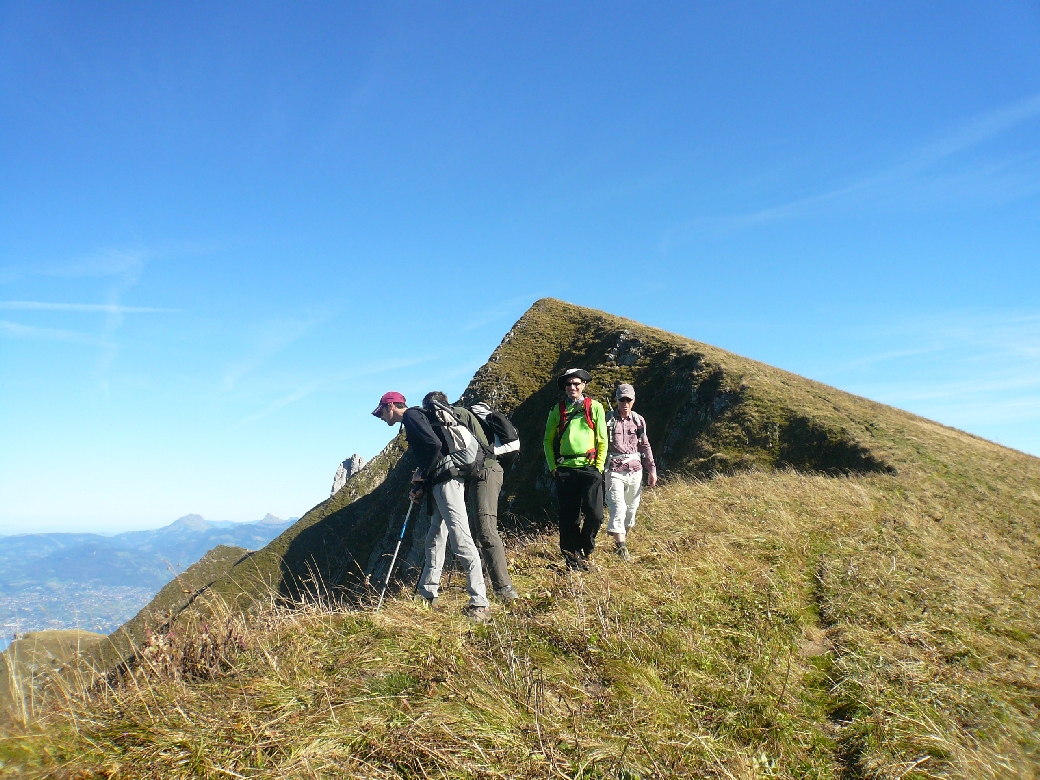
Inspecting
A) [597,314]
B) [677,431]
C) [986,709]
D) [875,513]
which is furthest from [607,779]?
[597,314]

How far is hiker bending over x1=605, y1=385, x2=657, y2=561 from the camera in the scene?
8.62 m

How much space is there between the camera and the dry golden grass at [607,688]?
3246 mm

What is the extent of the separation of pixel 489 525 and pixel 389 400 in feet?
6.48

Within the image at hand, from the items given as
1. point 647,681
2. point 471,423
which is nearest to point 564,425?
point 471,423

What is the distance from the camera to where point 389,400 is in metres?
6.97

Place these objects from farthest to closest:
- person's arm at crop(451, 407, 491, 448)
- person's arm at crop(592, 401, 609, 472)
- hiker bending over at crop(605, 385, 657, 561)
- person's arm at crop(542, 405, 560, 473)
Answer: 1. hiker bending over at crop(605, 385, 657, 561)
2. person's arm at crop(542, 405, 560, 473)
3. person's arm at crop(592, 401, 609, 472)
4. person's arm at crop(451, 407, 491, 448)

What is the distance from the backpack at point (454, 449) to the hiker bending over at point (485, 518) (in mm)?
105

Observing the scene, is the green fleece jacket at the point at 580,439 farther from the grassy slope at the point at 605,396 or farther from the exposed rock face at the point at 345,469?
the exposed rock face at the point at 345,469

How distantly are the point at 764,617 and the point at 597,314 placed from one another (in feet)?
250

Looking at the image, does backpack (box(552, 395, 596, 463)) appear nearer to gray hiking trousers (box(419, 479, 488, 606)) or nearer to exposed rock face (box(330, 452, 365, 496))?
gray hiking trousers (box(419, 479, 488, 606))

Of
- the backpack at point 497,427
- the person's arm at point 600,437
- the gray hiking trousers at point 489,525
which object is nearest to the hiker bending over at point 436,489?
the gray hiking trousers at point 489,525

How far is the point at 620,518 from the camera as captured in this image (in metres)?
8.56

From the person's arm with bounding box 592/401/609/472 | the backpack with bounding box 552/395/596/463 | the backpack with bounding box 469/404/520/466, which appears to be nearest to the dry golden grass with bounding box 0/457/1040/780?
the person's arm with bounding box 592/401/609/472

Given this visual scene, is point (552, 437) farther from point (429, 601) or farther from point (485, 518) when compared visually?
point (429, 601)
